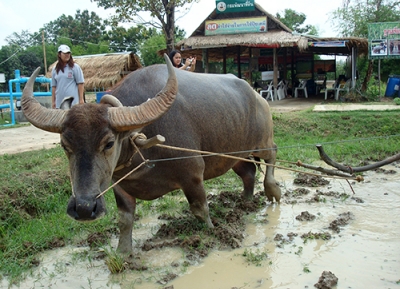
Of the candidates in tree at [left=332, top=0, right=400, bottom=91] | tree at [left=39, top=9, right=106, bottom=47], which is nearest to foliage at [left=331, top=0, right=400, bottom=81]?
tree at [left=332, top=0, right=400, bottom=91]

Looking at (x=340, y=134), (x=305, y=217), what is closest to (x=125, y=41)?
(x=340, y=134)

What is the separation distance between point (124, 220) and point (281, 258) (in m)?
1.25

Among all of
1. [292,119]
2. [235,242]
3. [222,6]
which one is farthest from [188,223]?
[222,6]

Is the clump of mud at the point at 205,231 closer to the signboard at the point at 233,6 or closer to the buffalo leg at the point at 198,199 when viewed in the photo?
the buffalo leg at the point at 198,199

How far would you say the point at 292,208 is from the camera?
4.29 m

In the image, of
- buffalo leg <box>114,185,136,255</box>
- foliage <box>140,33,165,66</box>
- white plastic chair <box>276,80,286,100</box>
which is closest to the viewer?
buffalo leg <box>114,185,136,255</box>

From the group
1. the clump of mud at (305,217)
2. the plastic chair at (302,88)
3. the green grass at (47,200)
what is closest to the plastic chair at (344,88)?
the plastic chair at (302,88)

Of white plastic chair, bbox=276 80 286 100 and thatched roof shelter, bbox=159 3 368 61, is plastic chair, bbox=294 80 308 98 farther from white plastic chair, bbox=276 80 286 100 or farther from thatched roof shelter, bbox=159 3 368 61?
thatched roof shelter, bbox=159 3 368 61

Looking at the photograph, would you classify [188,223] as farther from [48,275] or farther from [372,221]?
[372,221]

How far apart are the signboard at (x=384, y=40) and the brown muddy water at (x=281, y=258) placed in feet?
28.2

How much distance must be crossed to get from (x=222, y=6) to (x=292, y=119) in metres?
6.57

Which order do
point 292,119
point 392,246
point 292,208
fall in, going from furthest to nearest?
point 292,119 < point 292,208 < point 392,246

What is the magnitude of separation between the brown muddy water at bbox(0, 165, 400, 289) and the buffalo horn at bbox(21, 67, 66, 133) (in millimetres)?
1165

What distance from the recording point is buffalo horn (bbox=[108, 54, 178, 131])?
2.41 meters
